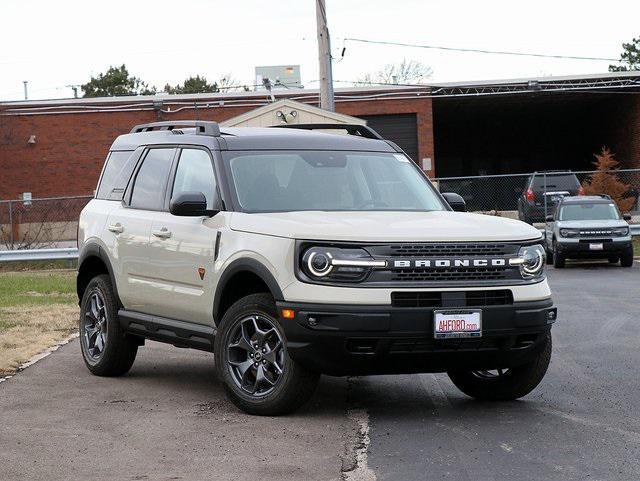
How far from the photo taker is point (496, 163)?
7019 centimetres

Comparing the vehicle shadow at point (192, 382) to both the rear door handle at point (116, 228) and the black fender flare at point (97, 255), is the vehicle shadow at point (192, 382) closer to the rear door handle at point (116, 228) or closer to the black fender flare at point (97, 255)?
the black fender flare at point (97, 255)

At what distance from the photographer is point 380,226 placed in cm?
817

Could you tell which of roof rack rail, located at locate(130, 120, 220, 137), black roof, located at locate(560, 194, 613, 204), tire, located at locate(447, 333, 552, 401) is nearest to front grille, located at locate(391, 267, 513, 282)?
tire, located at locate(447, 333, 552, 401)

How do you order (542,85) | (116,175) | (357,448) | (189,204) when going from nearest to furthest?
(357,448), (189,204), (116,175), (542,85)

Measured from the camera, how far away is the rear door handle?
10.4 meters

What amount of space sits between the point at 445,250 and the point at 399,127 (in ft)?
139

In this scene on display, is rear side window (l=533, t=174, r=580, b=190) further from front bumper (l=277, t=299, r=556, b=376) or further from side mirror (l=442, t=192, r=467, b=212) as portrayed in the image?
front bumper (l=277, t=299, r=556, b=376)

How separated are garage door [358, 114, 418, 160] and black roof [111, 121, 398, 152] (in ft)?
130

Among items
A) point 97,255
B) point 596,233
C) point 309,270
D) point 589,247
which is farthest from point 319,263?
point 596,233

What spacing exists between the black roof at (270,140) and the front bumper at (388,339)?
6.03 feet

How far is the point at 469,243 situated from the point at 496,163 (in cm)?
6286

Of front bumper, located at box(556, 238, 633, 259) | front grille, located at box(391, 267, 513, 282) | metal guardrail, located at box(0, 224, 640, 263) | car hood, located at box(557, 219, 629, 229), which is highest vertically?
front grille, located at box(391, 267, 513, 282)

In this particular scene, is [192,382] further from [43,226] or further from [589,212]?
[43,226]

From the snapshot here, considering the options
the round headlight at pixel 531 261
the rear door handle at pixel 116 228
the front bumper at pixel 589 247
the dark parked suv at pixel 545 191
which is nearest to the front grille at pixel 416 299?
the round headlight at pixel 531 261
